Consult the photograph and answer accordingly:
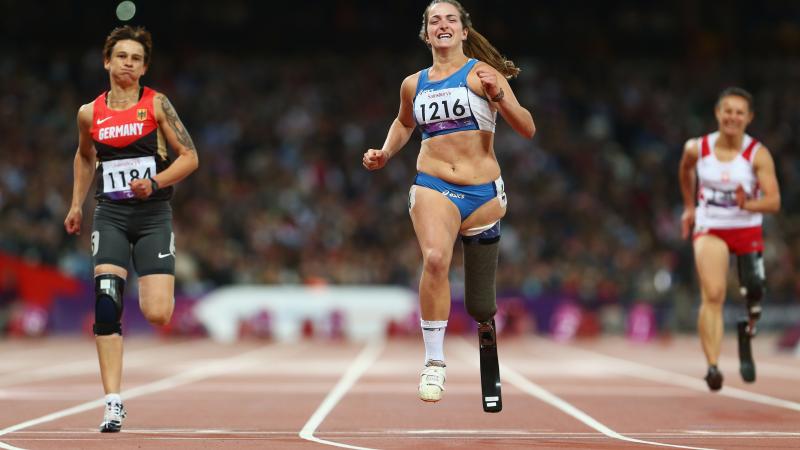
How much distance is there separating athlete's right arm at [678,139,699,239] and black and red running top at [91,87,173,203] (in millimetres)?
4587

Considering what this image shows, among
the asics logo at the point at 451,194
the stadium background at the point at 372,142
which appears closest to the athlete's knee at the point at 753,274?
the asics logo at the point at 451,194

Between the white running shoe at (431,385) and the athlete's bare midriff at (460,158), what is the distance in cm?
107

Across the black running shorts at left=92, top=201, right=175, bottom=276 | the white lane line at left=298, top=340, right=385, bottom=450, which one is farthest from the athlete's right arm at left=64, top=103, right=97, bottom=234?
the white lane line at left=298, top=340, right=385, bottom=450

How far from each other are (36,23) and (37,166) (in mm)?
7788

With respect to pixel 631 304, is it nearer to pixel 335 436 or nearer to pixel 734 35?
pixel 734 35

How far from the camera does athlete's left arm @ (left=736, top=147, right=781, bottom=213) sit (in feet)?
33.1

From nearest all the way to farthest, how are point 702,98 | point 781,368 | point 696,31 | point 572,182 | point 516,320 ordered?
point 781,368, point 516,320, point 572,182, point 702,98, point 696,31

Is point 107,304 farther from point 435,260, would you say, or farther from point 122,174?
point 435,260

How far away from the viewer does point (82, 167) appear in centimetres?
809

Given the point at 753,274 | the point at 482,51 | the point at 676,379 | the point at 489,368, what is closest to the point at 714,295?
the point at 753,274

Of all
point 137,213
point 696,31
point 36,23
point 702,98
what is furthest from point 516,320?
point 137,213

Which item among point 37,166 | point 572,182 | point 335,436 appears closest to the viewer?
point 335,436

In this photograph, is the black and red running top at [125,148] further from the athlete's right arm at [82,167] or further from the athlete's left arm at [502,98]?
the athlete's left arm at [502,98]

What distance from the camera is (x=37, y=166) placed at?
26.9 meters
